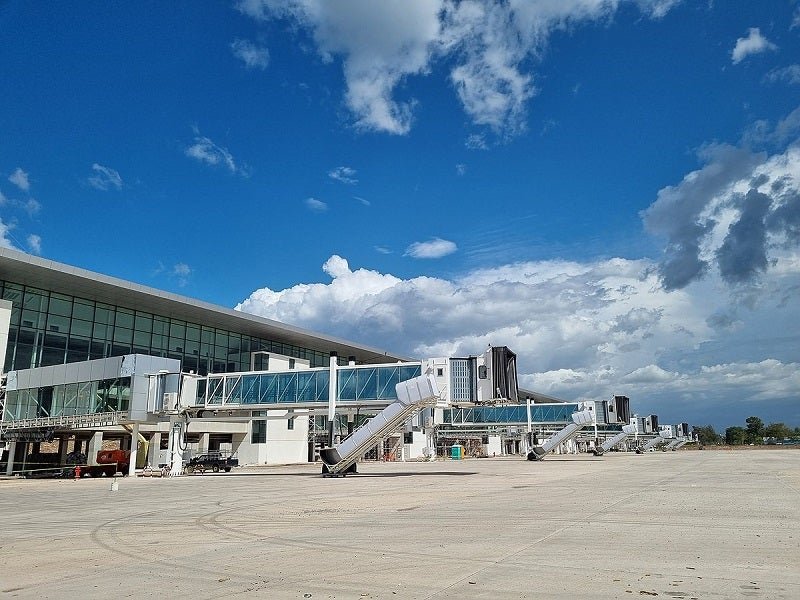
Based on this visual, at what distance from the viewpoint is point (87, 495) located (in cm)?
2855

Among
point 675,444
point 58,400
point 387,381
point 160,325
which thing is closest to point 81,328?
point 160,325

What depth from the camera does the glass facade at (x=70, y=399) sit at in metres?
47.9

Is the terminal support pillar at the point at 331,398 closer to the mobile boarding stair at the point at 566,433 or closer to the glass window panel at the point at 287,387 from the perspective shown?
the glass window panel at the point at 287,387

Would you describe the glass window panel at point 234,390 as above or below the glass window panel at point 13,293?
below

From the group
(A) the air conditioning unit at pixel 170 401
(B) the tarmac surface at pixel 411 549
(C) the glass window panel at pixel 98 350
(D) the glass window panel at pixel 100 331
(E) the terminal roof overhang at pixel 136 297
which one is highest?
(E) the terminal roof overhang at pixel 136 297

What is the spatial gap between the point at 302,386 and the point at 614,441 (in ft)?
301

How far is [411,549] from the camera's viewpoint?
12.0 meters

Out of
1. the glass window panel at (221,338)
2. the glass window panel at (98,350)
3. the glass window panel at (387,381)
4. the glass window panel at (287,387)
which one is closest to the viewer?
the glass window panel at (387,381)

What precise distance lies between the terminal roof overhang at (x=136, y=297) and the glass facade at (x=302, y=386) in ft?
52.4

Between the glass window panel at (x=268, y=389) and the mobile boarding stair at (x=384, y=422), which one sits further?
the glass window panel at (x=268, y=389)

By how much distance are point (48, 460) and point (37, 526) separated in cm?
4345

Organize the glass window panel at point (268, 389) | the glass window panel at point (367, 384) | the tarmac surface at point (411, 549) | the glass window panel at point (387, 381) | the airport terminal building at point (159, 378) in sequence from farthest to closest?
the glass window panel at point (268, 389) < the airport terminal building at point (159, 378) < the glass window panel at point (367, 384) < the glass window panel at point (387, 381) < the tarmac surface at point (411, 549)

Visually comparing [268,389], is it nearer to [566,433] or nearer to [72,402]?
[72,402]

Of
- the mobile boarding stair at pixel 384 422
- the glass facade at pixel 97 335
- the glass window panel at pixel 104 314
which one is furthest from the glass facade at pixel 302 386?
the glass window panel at pixel 104 314
